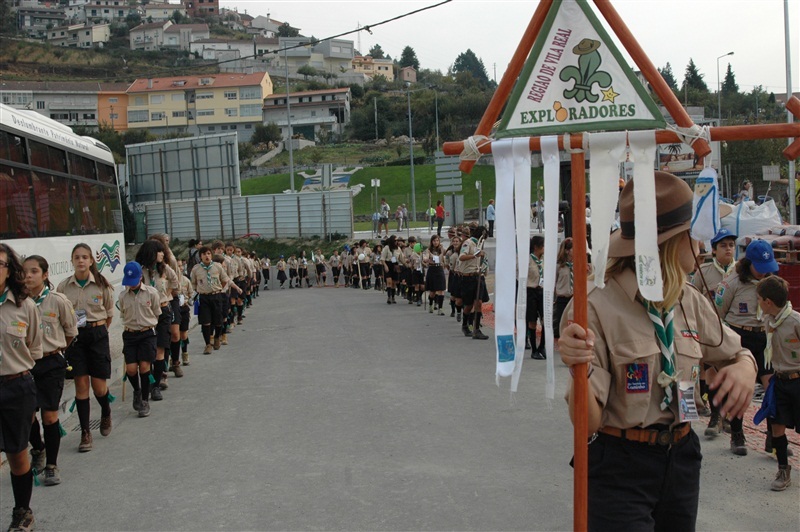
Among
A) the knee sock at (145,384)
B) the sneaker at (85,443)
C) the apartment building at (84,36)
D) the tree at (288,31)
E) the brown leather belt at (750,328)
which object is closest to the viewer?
the brown leather belt at (750,328)

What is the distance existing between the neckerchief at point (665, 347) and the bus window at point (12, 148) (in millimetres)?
10167

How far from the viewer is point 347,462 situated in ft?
22.9

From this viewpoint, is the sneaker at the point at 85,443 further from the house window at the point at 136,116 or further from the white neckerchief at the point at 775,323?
the house window at the point at 136,116

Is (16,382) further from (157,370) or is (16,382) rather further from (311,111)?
(311,111)

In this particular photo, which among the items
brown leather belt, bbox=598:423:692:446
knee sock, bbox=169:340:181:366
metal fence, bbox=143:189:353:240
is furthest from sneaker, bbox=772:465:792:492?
metal fence, bbox=143:189:353:240

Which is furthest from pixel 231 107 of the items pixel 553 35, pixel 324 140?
pixel 553 35

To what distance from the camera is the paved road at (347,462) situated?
5672mm

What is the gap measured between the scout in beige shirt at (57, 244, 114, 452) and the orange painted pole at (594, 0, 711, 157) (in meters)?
6.45

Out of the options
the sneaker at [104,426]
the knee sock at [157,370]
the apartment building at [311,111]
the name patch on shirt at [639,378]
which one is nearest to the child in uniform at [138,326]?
the sneaker at [104,426]

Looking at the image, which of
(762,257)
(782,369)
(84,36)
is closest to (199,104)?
(84,36)

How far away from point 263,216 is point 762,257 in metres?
44.8

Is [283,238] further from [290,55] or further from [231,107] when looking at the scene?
[290,55]

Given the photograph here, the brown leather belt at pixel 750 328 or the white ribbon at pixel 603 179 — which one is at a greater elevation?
the white ribbon at pixel 603 179

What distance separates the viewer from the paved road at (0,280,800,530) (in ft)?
18.6
